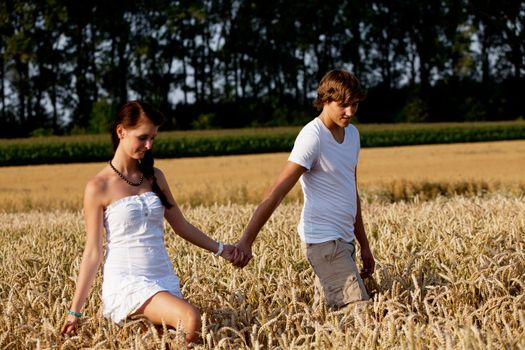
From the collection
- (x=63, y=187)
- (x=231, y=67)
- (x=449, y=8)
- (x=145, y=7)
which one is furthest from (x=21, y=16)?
(x=63, y=187)

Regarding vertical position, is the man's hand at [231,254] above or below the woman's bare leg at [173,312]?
above

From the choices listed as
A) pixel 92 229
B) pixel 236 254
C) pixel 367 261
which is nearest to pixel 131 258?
pixel 92 229

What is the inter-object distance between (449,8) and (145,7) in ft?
71.1

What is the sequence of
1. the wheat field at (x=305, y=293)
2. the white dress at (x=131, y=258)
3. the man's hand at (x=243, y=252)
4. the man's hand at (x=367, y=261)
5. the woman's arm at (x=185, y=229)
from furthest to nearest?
the man's hand at (x=367, y=261), the man's hand at (x=243, y=252), the woman's arm at (x=185, y=229), the white dress at (x=131, y=258), the wheat field at (x=305, y=293)

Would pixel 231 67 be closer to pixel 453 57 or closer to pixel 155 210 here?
pixel 453 57

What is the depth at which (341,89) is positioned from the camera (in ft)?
13.2

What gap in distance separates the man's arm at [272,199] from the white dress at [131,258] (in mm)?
689

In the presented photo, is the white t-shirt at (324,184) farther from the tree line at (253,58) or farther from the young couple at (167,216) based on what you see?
the tree line at (253,58)

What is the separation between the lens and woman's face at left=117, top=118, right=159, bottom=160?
140 inches

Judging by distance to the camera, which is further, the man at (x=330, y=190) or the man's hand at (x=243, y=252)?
the man's hand at (x=243, y=252)

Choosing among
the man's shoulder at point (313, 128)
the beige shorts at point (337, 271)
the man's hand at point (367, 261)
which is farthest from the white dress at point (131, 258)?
the man's hand at point (367, 261)

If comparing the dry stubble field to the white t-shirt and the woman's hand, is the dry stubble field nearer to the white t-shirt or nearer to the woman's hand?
the woman's hand

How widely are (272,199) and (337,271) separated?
1.76 ft

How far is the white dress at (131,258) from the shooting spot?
3557 mm
